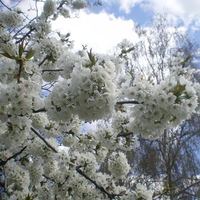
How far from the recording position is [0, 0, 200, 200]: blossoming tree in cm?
243

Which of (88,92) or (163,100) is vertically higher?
(163,100)

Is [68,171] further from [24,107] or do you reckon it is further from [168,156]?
[168,156]

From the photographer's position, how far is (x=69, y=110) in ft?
8.32

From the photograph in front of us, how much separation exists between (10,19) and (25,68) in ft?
11.0

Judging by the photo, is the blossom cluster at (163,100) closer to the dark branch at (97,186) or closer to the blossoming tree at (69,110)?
the blossoming tree at (69,110)

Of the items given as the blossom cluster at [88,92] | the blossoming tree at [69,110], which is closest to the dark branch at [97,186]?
the blossoming tree at [69,110]

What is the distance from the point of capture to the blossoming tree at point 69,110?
2.43 meters

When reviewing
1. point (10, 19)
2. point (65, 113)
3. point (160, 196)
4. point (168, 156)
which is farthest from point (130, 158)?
point (65, 113)

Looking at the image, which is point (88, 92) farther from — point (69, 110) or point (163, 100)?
point (163, 100)

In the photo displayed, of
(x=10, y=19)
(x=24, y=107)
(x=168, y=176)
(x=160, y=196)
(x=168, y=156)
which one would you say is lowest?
(x=24, y=107)

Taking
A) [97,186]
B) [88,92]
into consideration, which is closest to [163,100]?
[88,92]

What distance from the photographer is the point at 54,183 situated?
4.34m

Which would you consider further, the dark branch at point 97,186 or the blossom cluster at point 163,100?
the dark branch at point 97,186

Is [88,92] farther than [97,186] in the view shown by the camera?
No
